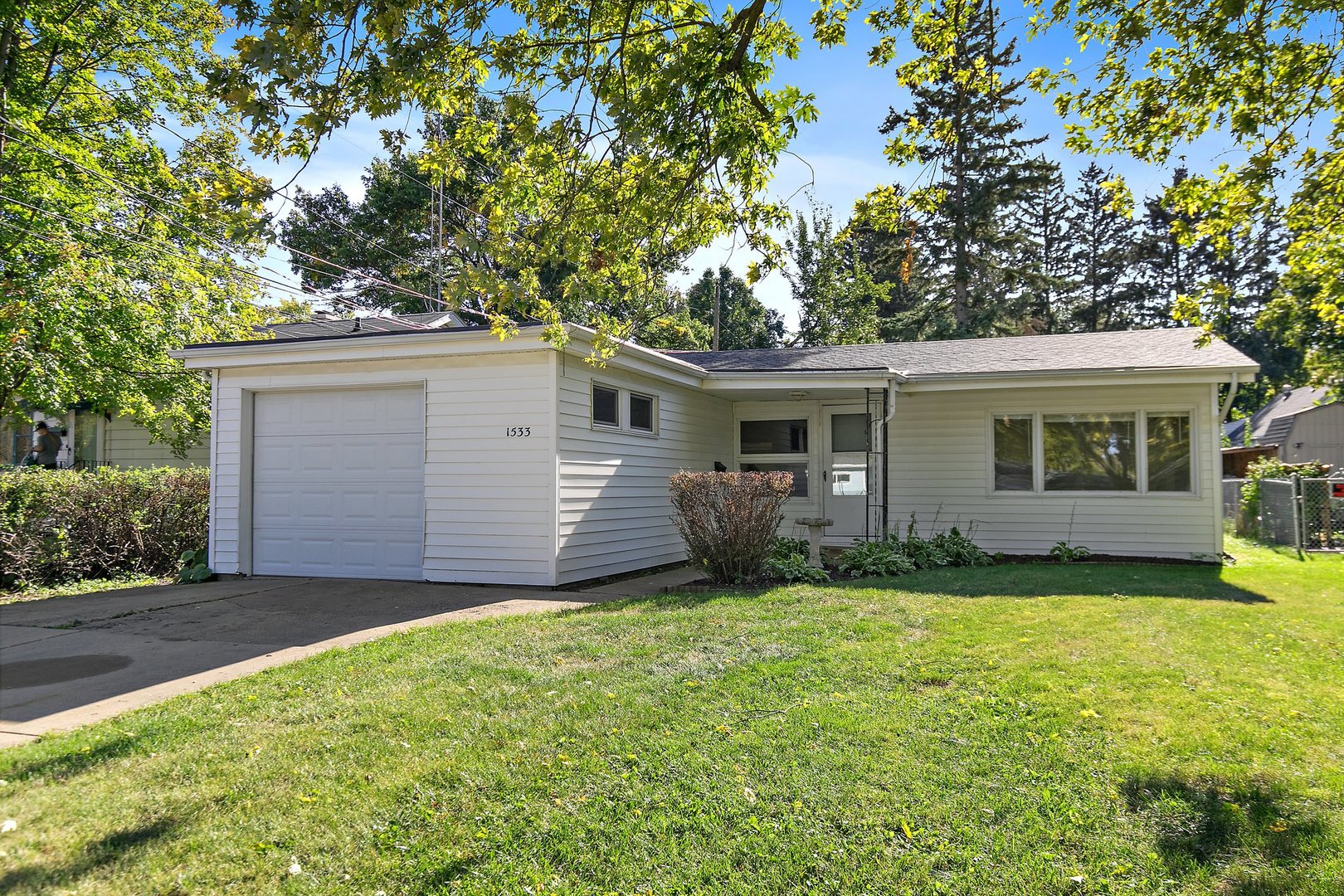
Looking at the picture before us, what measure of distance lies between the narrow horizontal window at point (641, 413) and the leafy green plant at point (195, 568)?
5.61 meters

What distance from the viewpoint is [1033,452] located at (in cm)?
1202

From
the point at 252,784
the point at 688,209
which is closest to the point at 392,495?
the point at 688,209

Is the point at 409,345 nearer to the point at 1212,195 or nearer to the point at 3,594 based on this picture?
the point at 3,594

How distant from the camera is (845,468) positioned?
12891mm

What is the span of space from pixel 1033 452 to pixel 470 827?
11.0 metres

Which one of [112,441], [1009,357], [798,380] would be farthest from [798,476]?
[112,441]

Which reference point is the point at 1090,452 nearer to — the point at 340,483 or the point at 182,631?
the point at 340,483

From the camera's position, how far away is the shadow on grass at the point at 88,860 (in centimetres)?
270

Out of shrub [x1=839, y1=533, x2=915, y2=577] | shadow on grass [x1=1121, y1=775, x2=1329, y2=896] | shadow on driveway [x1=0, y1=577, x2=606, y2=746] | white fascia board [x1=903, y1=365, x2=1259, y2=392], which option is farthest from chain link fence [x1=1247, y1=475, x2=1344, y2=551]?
shadow on grass [x1=1121, y1=775, x2=1329, y2=896]

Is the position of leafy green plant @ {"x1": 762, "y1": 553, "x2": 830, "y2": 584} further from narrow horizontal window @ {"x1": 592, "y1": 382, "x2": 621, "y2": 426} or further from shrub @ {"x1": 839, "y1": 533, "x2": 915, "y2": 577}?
narrow horizontal window @ {"x1": 592, "y1": 382, "x2": 621, "y2": 426}

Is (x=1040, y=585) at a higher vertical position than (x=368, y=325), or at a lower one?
lower

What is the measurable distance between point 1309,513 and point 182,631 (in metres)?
15.7

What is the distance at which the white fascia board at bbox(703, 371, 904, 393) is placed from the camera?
1095 centimetres

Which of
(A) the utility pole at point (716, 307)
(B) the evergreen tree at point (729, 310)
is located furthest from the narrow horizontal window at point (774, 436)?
(B) the evergreen tree at point (729, 310)
